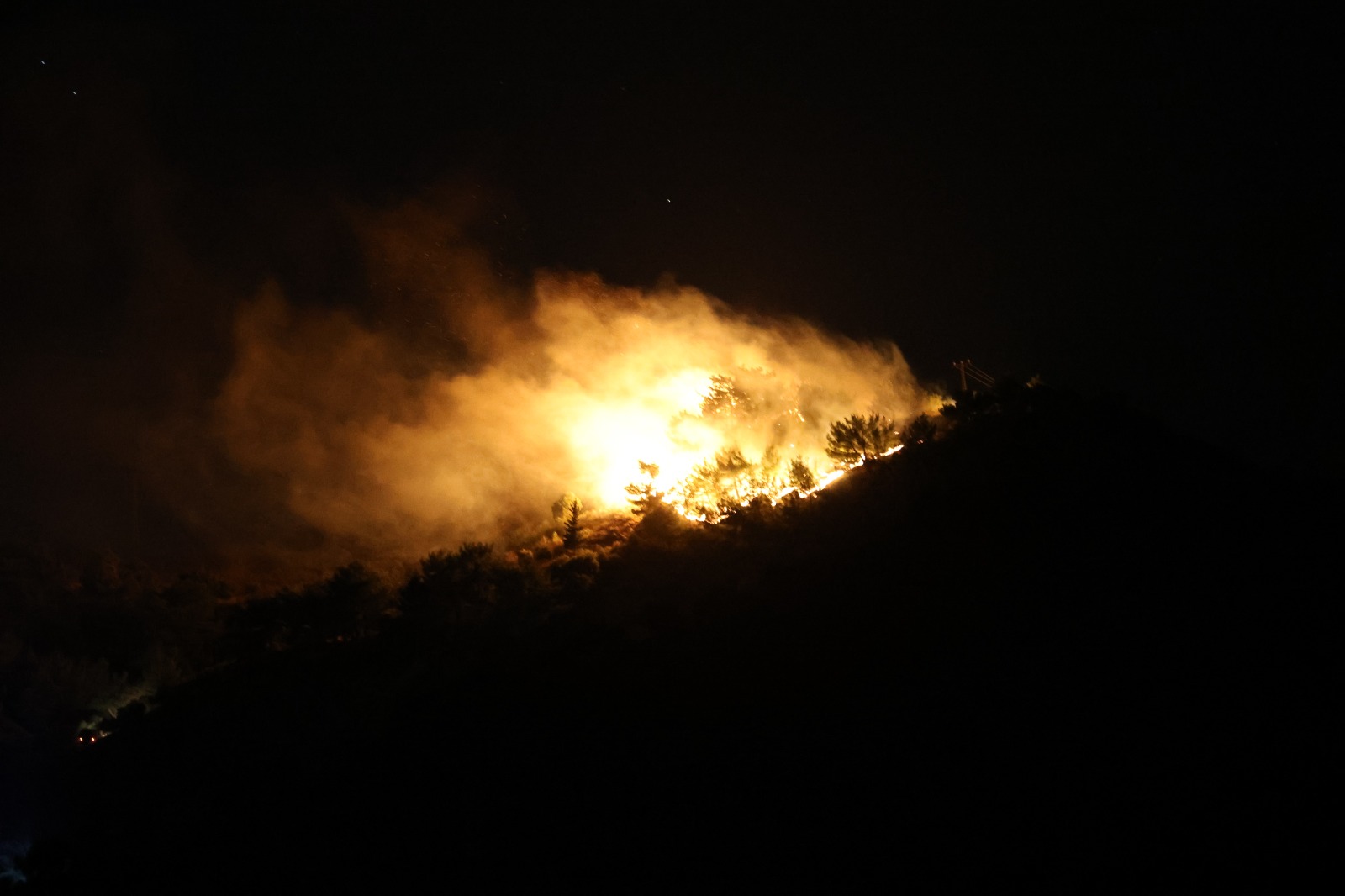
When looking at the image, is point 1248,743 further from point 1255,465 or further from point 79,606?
point 79,606

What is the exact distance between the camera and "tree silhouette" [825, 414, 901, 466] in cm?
2003

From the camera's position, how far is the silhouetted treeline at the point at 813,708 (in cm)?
929

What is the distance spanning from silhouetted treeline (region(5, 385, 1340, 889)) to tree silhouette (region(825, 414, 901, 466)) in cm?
133

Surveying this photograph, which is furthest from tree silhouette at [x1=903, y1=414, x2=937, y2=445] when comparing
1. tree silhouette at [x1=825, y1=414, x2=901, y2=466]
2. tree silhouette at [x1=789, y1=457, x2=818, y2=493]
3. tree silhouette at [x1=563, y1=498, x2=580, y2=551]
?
tree silhouette at [x1=563, y1=498, x2=580, y2=551]

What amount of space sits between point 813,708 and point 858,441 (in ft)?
31.3

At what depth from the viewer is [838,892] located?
8680 mm

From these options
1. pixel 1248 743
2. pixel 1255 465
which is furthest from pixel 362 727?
pixel 1255 465

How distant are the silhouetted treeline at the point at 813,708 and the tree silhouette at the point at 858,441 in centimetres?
133

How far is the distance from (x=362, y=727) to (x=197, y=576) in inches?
732

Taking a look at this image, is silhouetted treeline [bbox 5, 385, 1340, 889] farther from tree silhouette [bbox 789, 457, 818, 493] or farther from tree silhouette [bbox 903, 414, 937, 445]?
tree silhouette [bbox 789, 457, 818, 493]

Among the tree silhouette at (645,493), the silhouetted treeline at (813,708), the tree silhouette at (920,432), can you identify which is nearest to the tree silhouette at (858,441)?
the tree silhouette at (920,432)

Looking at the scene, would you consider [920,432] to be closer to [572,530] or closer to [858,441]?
[858,441]

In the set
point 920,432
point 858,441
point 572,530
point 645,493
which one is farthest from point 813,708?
point 645,493

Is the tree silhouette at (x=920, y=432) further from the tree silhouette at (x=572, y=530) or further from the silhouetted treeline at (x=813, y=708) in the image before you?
the tree silhouette at (x=572, y=530)
